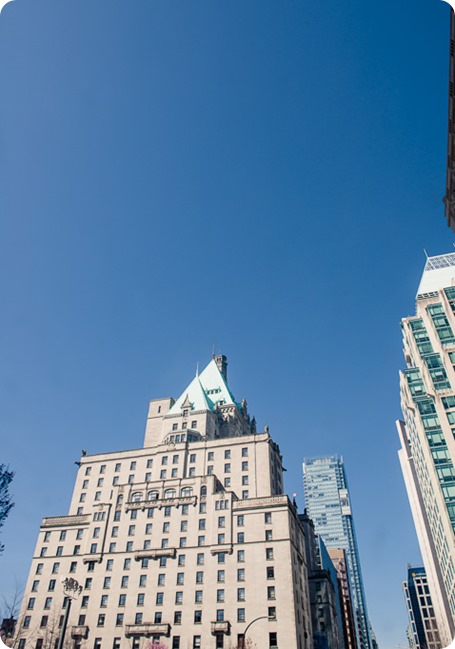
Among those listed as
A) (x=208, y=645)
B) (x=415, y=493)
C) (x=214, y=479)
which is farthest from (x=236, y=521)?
(x=415, y=493)

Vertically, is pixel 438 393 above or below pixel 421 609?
above

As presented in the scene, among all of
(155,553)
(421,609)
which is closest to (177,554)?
(155,553)

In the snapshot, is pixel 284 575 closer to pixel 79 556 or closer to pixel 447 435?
pixel 79 556

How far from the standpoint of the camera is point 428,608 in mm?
187875

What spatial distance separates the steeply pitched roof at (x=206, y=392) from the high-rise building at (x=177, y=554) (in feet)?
27.5

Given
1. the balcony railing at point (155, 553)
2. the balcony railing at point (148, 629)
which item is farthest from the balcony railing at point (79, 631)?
the balcony railing at point (155, 553)

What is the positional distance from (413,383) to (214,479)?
50.5m

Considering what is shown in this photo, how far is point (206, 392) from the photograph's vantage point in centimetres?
11931

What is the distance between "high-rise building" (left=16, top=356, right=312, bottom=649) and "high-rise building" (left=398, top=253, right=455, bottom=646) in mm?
29044

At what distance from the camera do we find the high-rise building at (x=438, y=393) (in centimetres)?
8911

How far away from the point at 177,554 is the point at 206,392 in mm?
46114

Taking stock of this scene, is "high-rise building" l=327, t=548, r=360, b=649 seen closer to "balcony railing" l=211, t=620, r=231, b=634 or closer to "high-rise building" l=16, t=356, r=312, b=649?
"high-rise building" l=16, t=356, r=312, b=649

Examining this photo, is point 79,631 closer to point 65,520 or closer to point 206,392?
point 65,520

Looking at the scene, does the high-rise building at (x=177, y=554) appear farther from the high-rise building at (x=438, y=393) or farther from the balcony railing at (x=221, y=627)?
the high-rise building at (x=438, y=393)
